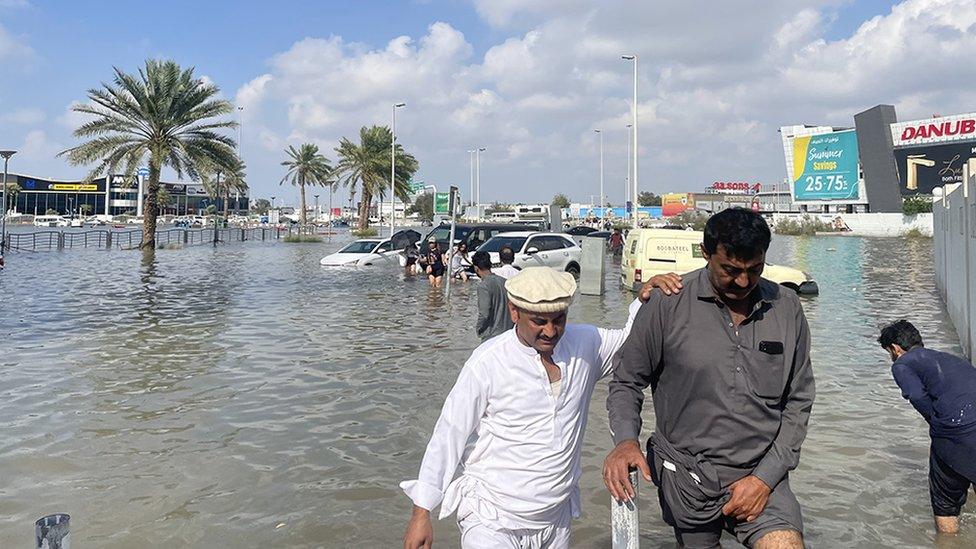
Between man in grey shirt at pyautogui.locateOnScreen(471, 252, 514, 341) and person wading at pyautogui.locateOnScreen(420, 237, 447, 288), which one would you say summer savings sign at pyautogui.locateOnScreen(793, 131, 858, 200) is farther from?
man in grey shirt at pyautogui.locateOnScreen(471, 252, 514, 341)

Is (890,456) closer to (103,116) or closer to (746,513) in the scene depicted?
(746,513)

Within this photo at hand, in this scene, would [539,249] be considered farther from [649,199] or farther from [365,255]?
[649,199]

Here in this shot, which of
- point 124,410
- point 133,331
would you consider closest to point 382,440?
point 124,410

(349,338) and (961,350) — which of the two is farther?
(349,338)

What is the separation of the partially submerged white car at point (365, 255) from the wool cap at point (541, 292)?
22.9 m

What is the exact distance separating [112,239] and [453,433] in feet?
161

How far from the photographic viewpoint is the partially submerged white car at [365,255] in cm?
2536

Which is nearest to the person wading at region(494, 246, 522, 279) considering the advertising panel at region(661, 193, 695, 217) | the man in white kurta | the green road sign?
the man in white kurta

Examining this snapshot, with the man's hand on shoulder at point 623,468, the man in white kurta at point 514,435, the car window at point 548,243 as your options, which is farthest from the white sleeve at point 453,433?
the car window at point 548,243

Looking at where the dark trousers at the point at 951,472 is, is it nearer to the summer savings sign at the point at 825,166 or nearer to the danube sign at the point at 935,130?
the danube sign at the point at 935,130

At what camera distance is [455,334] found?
492 inches

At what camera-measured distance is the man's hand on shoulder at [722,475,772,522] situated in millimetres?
2727

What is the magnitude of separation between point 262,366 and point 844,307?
12173 millimetres

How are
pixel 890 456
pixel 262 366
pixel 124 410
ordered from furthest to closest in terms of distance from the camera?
pixel 262 366, pixel 124 410, pixel 890 456
